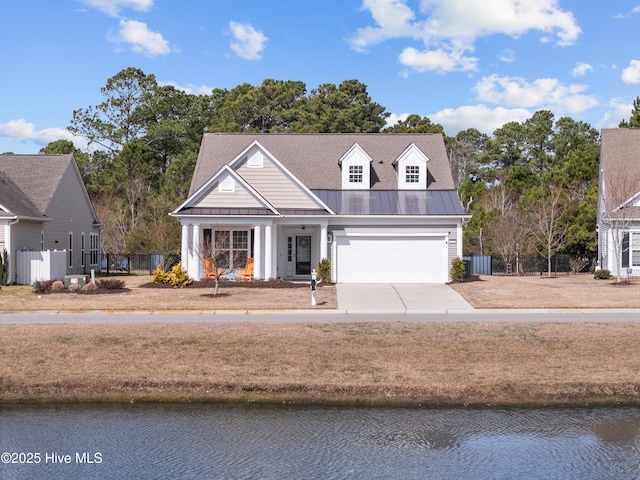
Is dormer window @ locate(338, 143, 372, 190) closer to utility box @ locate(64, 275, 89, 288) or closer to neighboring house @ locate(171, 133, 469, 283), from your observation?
neighboring house @ locate(171, 133, 469, 283)

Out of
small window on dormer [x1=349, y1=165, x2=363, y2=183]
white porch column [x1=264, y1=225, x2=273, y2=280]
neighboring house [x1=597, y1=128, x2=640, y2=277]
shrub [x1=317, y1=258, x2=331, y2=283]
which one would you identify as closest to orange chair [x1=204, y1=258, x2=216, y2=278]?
white porch column [x1=264, y1=225, x2=273, y2=280]

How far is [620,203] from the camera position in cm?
3198

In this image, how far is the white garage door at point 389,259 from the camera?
1217 inches

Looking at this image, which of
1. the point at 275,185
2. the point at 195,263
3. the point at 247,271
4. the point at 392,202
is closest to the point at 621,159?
the point at 392,202

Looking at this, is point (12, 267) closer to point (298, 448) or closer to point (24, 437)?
point (24, 437)

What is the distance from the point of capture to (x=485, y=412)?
12586 mm

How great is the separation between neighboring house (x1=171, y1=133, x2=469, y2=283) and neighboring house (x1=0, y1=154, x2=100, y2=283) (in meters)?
7.51

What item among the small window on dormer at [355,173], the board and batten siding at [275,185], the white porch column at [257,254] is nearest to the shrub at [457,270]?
the small window on dormer at [355,173]

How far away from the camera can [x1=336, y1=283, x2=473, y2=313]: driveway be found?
22062 mm

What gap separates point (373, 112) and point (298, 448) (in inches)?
2305

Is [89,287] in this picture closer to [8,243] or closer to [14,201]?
[8,243]

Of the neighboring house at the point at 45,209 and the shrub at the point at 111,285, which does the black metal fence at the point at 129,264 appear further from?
the shrub at the point at 111,285

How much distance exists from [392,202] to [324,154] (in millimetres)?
5262

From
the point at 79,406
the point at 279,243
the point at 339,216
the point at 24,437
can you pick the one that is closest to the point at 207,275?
the point at 279,243
